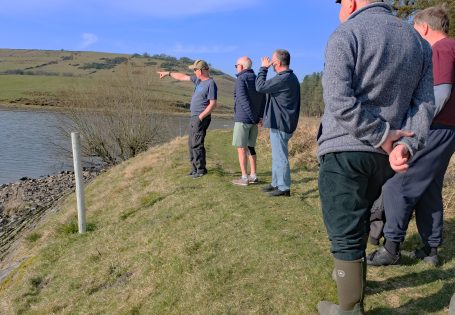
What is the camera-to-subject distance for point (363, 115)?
2570mm

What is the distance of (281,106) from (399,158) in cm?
412

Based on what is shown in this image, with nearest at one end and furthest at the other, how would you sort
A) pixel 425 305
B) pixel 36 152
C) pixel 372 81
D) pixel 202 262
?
pixel 372 81 < pixel 425 305 < pixel 202 262 < pixel 36 152

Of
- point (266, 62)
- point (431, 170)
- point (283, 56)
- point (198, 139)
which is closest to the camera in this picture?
point (431, 170)

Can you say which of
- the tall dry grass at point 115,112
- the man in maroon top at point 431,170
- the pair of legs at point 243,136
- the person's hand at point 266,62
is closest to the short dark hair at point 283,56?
the person's hand at point 266,62

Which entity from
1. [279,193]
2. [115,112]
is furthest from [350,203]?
[115,112]

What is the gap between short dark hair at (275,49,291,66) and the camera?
627cm

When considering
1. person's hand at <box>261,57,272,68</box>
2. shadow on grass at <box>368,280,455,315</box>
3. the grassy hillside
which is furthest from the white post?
shadow on grass at <box>368,280,455,315</box>

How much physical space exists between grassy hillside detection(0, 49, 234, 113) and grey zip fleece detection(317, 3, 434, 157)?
9183mm

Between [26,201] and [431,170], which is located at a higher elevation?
[431,170]

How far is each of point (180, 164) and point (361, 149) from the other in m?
8.64

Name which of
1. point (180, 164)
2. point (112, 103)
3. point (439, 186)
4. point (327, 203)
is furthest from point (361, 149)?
point (112, 103)

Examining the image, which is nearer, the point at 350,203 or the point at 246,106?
the point at 350,203

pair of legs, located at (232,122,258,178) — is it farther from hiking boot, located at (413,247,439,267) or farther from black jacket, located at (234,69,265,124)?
hiking boot, located at (413,247,439,267)

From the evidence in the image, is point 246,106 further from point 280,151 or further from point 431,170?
point 431,170
